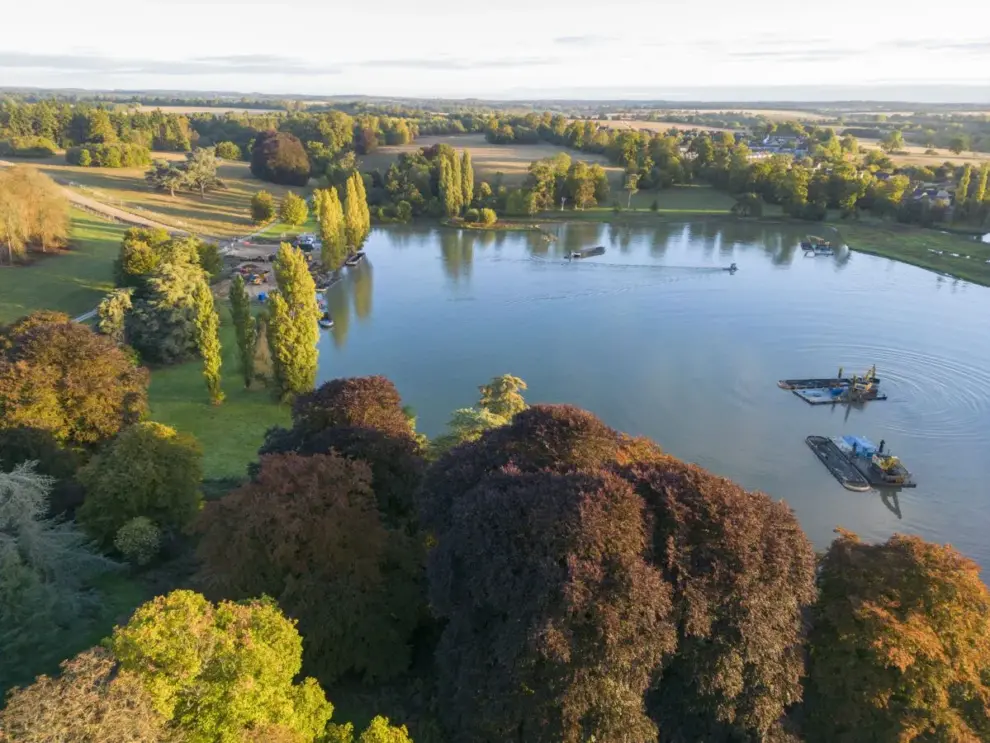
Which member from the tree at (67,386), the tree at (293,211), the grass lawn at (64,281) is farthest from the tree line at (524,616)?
the tree at (293,211)

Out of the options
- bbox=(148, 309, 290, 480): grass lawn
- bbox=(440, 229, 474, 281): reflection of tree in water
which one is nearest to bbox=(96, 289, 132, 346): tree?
bbox=(148, 309, 290, 480): grass lawn

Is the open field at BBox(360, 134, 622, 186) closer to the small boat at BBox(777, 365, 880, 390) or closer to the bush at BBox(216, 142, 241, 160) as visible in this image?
the bush at BBox(216, 142, 241, 160)

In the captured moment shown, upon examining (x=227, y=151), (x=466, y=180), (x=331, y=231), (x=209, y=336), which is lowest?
(x=209, y=336)

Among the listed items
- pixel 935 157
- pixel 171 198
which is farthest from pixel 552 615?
pixel 935 157

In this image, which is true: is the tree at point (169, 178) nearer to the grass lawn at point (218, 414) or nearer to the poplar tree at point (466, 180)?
the poplar tree at point (466, 180)

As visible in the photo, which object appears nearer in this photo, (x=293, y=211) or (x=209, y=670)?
(x=209, y=670)

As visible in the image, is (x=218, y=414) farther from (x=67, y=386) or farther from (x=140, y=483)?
(x=140, y=483)
